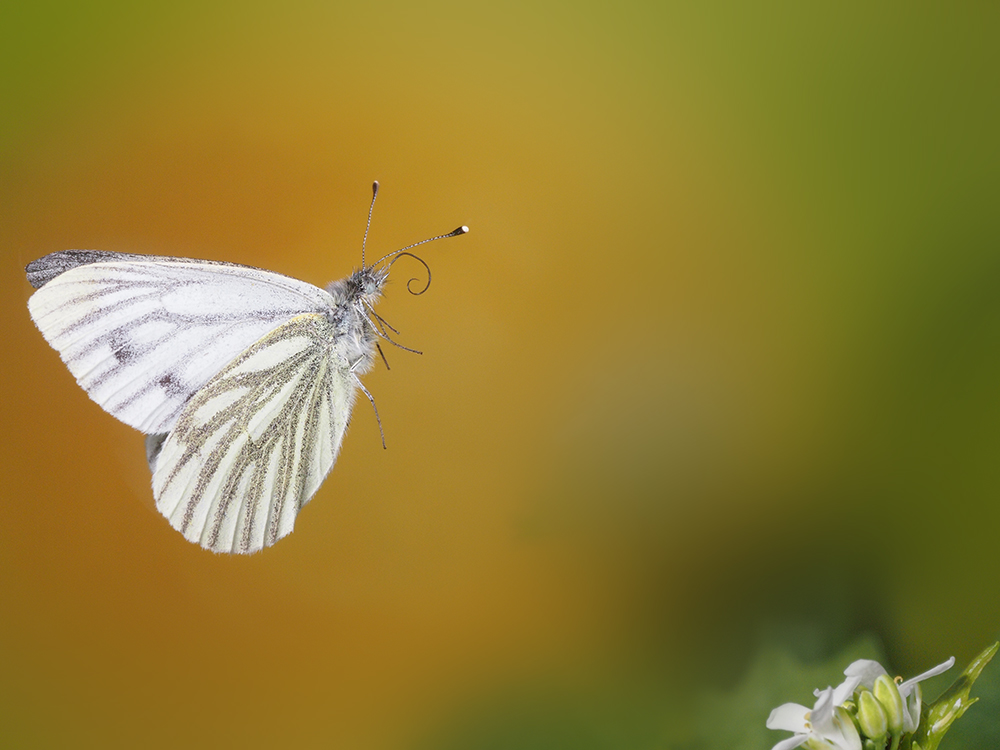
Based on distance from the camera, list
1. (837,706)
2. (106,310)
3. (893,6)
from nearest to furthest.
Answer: (837,706)
(106,310)
(893,6)

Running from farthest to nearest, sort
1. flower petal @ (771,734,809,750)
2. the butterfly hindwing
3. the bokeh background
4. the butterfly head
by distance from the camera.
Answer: the bokeh background < the butterfly head < the butterfly hindwing < flower petal @ (771,734,809,750)

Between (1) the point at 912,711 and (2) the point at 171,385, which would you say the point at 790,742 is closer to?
(1) the point at 912,711

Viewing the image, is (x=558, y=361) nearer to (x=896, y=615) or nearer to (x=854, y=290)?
(x=854, y=290)

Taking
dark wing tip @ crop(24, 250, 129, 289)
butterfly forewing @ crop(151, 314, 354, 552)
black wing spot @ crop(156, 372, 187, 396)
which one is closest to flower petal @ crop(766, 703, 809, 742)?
butterfly forewing @ crop(151, 314, 354, 552)

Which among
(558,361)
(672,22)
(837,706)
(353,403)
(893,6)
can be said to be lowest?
(837,706)

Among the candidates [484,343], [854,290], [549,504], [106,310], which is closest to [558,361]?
[484,343]

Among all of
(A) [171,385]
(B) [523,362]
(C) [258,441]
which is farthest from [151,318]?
(B) [523,362]

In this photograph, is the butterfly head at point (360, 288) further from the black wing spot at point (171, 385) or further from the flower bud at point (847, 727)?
the flower bud at point (847, 727)

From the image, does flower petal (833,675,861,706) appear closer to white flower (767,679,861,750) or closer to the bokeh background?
white flower (767,679,861,750)
